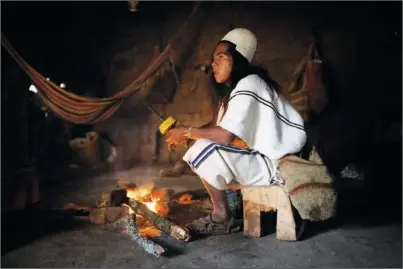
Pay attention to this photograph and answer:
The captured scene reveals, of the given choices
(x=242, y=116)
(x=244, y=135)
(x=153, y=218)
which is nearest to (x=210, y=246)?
(x=153, y=218)

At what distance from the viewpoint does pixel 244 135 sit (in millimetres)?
2961

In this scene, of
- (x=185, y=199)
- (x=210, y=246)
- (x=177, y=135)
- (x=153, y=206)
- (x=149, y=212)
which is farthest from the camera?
(x=185, y=199)

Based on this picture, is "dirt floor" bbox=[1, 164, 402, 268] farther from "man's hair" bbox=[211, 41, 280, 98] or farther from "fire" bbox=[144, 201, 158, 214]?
"man's hair" bbox=[211, 41, 280, 98]

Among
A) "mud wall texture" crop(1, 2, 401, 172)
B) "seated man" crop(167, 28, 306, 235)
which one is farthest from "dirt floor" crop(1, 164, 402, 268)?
"mud wall texture" crop(1, 2, 401, 172)

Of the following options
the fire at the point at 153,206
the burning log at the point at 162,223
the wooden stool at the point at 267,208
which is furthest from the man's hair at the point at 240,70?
the fire at the point at 153,206

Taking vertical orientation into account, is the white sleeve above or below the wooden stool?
above

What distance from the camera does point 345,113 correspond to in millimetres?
5496

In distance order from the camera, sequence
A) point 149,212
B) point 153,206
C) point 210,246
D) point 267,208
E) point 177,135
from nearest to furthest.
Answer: point 210,246 < point 267,208 < point 177,135 < point 149,212 < point 153,206

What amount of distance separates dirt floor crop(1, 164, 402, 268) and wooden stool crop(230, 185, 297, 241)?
7 centimetres

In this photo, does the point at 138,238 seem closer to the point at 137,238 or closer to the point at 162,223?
the point at 137,238

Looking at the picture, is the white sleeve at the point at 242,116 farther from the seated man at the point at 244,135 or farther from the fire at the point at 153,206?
the fire at the point at 153,206

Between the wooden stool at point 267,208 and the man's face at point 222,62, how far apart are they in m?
0.87

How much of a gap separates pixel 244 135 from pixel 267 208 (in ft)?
1.89

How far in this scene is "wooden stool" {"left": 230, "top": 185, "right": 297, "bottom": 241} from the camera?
2.98 meters
